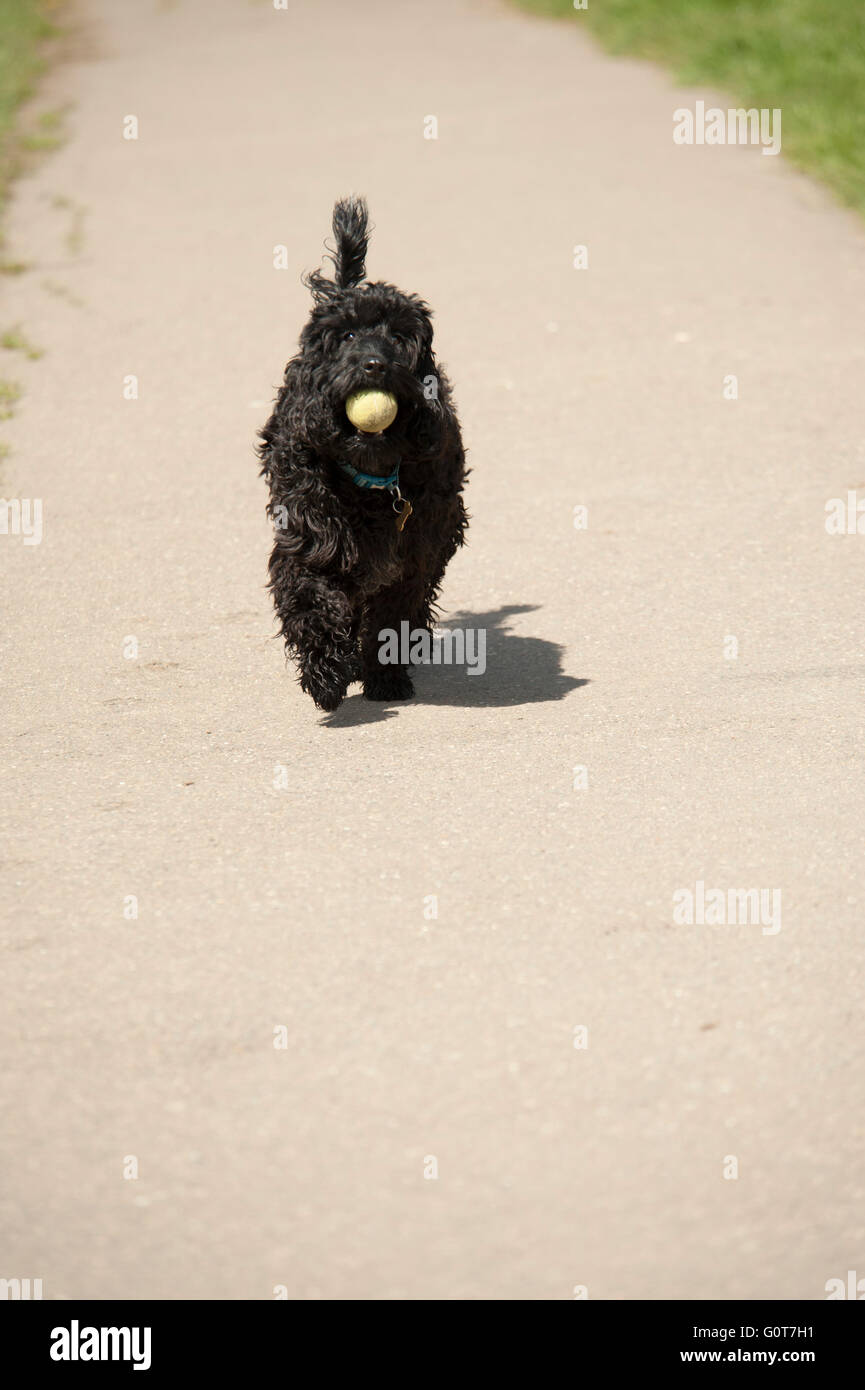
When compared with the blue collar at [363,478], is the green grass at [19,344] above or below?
above

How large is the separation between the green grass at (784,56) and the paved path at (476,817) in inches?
74.0

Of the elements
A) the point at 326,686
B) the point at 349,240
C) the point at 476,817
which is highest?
the point at 349,240

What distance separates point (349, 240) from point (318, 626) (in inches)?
53.4

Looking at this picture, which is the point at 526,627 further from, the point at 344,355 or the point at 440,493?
the point at 344,355

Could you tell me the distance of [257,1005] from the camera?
13.8 ft

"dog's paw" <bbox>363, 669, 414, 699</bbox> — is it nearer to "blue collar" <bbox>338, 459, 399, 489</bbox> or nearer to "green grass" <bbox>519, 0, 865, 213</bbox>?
"blue collar" <bbox>338, 459, 399, 489</bbox>

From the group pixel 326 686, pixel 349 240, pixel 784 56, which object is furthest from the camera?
pixel 784 56

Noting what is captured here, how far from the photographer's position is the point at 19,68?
1966cm

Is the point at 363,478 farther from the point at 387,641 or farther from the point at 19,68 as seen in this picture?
the point at 19,68

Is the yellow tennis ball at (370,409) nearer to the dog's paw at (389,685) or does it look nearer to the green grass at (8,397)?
the dog's paw at (389,685)

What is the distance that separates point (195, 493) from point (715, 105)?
32.4ft

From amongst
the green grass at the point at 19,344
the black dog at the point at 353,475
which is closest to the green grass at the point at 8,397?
the green grass at the point at 19,344

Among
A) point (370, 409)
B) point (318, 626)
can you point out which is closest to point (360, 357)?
point (370, 409)

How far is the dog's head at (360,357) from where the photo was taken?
548 cm
